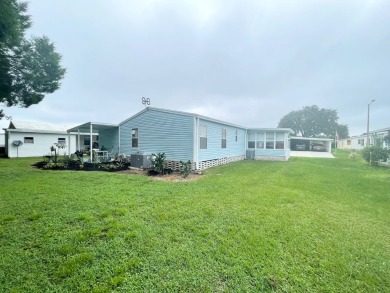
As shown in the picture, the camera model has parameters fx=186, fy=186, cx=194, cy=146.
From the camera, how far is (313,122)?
5175 centimetres

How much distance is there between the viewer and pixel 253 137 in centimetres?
1803

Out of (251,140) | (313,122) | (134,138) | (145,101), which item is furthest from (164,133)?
(313,122)

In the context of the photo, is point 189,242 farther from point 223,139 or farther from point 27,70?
point 27,70

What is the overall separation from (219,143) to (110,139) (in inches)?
342

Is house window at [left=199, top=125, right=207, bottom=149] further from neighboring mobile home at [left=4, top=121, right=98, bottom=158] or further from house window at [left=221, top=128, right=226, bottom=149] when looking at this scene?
neighboring mobile home at [left=4, top=121, right=98, bottom=158]

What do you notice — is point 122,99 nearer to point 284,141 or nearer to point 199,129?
point 199,129

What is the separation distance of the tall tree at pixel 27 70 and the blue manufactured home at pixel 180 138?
331 centimetres

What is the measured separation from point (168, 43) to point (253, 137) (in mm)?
11072

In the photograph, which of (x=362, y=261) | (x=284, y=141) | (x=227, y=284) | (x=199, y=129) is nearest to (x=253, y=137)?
(x=284, y=141)

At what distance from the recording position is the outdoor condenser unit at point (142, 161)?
10.6 metres

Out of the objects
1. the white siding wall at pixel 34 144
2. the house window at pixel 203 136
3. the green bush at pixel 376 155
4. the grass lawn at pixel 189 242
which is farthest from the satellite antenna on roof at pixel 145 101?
the green bush at pixel 376 155

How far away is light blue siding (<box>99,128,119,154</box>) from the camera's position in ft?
47.2

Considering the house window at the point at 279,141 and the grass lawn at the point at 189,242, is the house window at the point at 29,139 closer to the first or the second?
the grass lawn at the point at 189,242

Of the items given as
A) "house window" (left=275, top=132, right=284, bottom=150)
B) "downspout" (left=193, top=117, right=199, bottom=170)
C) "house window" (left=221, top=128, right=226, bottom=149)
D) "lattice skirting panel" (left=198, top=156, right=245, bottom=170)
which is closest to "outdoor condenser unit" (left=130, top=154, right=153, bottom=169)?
"downspout" (left=193, top=117, right=199, bottom=170)
